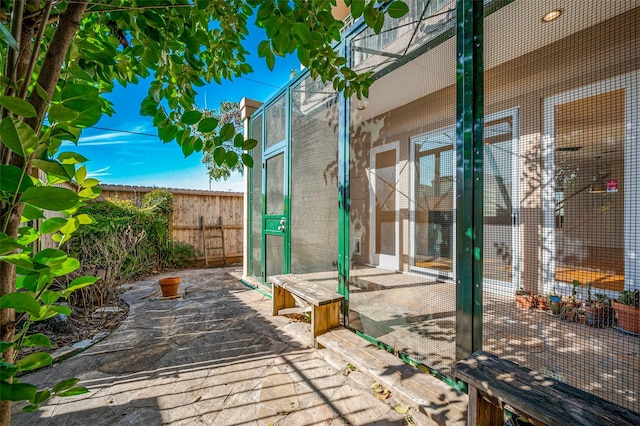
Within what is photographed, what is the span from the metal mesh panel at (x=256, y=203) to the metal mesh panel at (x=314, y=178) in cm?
119

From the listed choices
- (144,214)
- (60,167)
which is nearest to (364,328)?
(60,167)

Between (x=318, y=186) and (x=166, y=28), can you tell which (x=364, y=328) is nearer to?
(x=318, y=186)

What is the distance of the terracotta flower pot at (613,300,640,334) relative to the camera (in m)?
1.22

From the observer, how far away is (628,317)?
4.21ft

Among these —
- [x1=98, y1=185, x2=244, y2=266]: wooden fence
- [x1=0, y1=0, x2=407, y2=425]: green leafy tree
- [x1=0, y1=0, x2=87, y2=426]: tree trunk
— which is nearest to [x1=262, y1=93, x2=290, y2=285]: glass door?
[x1=0, y1=0, x2=407, y2=425]: green leafy tree

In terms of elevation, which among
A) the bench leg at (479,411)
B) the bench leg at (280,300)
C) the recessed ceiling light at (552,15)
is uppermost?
the recessed ceiling light at (552,15)

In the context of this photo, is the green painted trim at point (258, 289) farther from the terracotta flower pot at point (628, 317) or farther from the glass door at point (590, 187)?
the terracotta flower pot at point (628, 317)

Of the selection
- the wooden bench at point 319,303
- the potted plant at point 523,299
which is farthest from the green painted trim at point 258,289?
the potted plant at point 523,299

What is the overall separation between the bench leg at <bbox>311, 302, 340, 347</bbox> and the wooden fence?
542 cm

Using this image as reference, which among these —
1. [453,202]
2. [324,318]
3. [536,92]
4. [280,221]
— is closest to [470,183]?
[453,202]

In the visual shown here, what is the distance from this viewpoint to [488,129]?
5.17 ft

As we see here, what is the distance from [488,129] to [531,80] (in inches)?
11.5

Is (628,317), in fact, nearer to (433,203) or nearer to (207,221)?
(433,203)

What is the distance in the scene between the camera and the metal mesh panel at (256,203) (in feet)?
15.0
